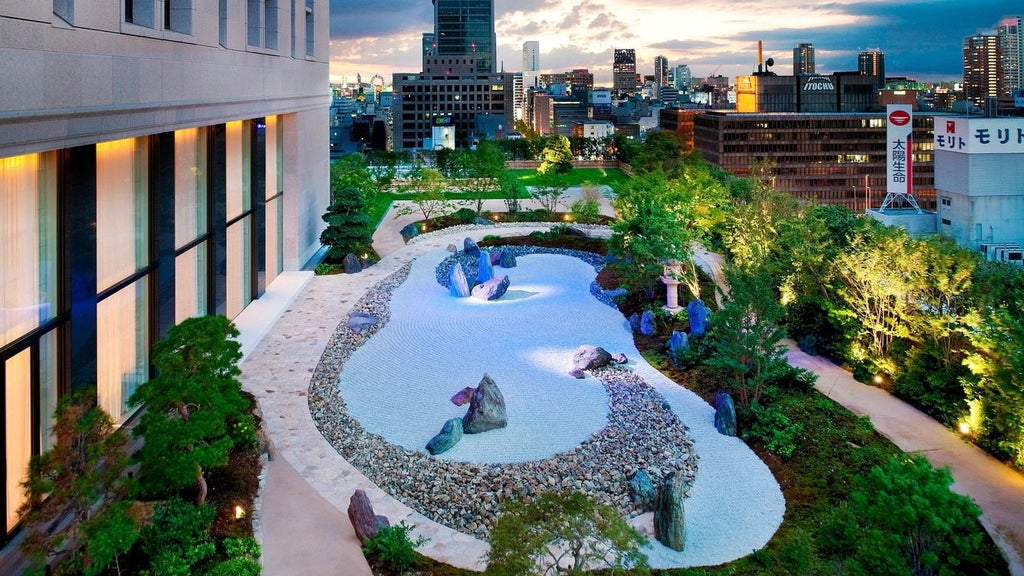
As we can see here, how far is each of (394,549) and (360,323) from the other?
11504 mm

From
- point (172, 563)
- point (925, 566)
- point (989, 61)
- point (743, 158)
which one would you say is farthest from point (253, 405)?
point (989, 61)

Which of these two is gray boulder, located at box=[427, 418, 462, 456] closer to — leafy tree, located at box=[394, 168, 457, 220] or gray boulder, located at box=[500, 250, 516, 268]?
gray boulder, located at box=[500, 250, 516, 268]

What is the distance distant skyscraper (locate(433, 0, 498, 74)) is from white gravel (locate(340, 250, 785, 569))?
495 feet

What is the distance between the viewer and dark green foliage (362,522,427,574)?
32.7 feet

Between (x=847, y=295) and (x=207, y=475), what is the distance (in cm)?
1526

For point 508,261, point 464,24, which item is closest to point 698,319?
point 508,261

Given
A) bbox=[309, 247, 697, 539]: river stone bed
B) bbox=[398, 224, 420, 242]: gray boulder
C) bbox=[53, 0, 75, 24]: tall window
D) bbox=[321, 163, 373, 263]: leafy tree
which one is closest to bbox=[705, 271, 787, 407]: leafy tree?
bbox=[309, 247, 697, 539]: river stone bed

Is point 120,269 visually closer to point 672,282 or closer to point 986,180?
point 672,282

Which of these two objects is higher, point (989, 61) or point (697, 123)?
point (989, 61)

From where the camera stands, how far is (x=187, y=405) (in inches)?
424

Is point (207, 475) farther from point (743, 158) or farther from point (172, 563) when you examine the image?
point (743, 158)

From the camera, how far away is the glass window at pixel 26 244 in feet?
32.3

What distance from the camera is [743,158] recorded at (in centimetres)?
9981

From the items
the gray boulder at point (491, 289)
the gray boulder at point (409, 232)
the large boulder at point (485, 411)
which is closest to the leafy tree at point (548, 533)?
the large boulder at point (485, 411)
